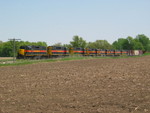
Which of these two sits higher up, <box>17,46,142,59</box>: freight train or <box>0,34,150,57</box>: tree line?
<box>0,34,150,57</box>: tree line

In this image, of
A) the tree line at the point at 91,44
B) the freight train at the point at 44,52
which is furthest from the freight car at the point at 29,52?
the tree line at the point at 91,44

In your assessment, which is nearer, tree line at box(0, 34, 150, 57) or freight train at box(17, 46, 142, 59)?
freight train at box(17, 46, 142, 59)

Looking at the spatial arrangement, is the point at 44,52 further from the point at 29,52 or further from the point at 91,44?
the point at 91,44

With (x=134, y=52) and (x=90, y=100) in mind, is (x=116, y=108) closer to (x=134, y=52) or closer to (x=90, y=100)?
(x=90, y=100)

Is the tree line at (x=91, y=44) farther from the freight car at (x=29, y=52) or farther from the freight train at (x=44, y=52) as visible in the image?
the freight car at (x=29, y=52)

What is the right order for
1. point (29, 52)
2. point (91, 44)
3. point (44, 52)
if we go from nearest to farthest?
point (29, 52) < point (44, 52) < point (91, 44)

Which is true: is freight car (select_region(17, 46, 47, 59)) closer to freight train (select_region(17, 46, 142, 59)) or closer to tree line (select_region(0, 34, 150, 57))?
freight train (select_region(17, 46, 142, 59))

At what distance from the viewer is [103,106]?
22.9ft

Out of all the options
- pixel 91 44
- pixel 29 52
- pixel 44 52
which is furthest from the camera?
pixel 91 44

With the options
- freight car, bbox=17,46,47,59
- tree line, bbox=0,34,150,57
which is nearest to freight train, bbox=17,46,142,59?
freight car, bbox=17,46,47,59

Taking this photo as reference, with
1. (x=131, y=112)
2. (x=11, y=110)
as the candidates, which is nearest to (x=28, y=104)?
(x=11, y=110)

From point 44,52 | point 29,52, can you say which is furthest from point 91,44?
point 29,52

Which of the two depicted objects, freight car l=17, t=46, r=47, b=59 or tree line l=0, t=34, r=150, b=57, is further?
tree line l=0, t=34, r=150, b=57

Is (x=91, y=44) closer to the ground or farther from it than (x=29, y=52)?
farther from it
